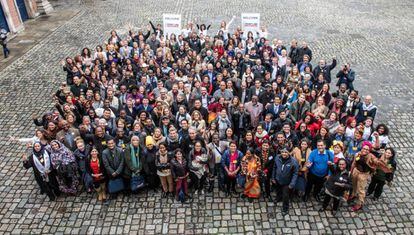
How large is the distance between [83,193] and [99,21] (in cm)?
1679

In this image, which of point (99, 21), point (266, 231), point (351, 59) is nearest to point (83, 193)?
point (266, 231)

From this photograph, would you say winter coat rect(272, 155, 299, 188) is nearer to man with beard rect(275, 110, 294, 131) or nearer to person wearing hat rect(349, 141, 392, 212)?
person wearing hat rect(349, 141, 392, 212)


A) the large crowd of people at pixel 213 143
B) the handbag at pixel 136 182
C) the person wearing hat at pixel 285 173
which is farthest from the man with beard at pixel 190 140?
the person wearing hat at pixel 285 173

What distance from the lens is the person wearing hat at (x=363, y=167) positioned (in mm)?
8047

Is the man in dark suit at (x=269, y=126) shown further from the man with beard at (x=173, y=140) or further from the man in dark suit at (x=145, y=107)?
the man in dark suit at (x=145, y=107)

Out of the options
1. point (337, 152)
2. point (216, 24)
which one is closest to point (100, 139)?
point (337, 152)

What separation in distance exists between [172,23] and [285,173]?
11891 millimetres

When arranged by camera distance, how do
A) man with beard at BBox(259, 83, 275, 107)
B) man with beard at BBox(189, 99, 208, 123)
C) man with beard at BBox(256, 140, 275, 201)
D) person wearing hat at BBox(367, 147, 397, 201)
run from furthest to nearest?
man with beard at BBox(259, 83, 275, 107)
man with beard at BBox(189, 99, 208, 123)
man with beard at BBox(256, 140, 275, 201)
person wearing hat at BBox(367, 147, 397, 201)

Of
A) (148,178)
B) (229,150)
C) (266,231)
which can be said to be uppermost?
(229,150)

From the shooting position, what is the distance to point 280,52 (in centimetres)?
1466

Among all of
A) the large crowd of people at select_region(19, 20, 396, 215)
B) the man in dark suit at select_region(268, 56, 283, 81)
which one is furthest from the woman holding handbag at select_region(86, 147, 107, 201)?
the man in dark suit at select_region(268, 56, 283, 81)

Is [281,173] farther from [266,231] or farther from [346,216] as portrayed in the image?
[346,216]

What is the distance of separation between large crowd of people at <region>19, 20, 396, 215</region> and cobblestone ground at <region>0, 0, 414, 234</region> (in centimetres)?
45

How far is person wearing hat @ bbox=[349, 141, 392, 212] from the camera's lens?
8.05 meters
